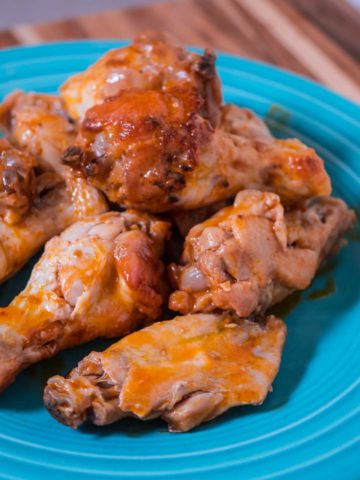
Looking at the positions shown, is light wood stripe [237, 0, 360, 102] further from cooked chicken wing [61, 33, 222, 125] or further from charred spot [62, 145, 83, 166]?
charred spot [62, 145, 83, 166]

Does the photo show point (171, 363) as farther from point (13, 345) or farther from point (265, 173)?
point (265, 173)

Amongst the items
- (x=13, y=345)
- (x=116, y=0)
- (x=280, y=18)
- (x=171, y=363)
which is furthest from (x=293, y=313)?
(x=116, y=0)

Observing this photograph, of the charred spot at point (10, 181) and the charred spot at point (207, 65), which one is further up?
the charred spot at point (207, 65)

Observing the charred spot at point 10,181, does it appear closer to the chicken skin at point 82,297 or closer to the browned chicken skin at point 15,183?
the browned chicken skin at point 15,183

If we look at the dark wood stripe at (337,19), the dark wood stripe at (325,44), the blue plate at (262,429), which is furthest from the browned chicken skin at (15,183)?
the dark wood stripe at (337,19)

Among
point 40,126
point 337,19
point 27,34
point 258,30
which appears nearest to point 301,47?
point 258,30

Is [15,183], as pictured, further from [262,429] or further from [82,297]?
[262,429]
